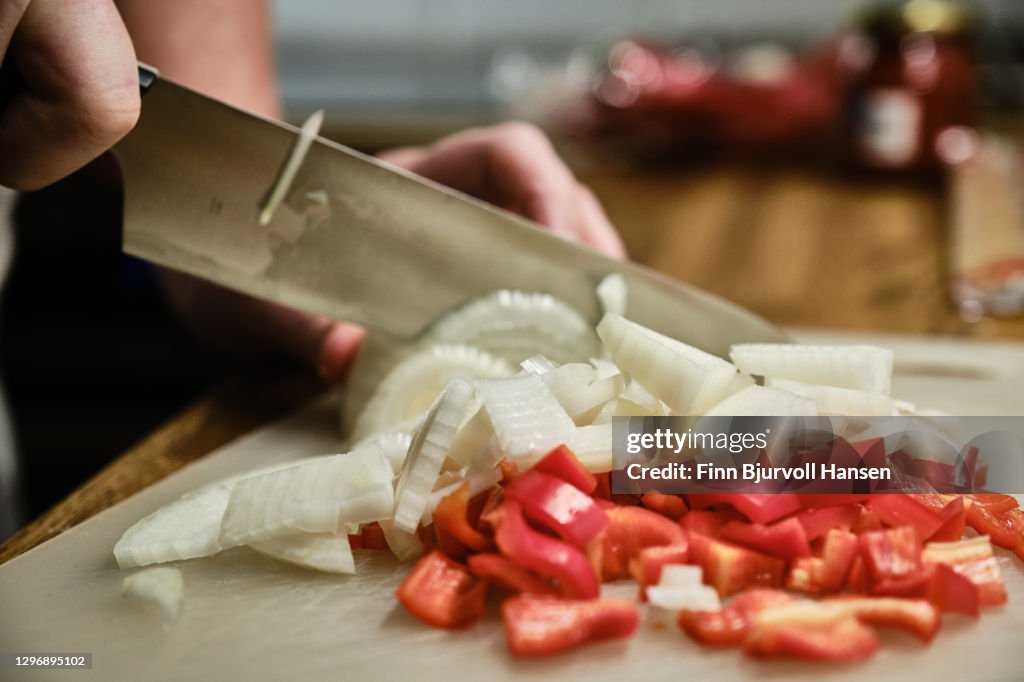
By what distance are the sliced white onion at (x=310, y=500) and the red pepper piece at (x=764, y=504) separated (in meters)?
0.34

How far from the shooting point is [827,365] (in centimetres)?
113

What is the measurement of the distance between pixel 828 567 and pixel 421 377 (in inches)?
22.7

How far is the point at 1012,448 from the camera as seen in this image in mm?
1187

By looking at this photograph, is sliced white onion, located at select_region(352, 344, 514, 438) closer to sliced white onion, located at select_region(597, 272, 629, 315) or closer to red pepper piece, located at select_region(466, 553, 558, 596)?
sliced white onion, located at select_region(597, 272, 629, 315)

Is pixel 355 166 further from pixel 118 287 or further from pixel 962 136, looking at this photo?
pixel 962 136

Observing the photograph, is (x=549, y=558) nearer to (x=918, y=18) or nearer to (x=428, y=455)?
(x=428, y=455)

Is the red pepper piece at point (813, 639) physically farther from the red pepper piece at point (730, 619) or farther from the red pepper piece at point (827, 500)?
the red pepper piece at point (827, 500)

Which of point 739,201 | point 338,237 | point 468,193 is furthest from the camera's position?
point 739,201

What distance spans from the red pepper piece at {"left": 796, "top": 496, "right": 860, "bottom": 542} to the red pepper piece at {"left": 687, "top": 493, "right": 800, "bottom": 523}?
0.05 ft

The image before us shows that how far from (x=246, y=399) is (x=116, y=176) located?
18.6 inches

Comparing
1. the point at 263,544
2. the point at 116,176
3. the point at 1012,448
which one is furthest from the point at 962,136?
the point at 263,544

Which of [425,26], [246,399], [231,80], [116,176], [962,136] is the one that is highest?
[425,26]

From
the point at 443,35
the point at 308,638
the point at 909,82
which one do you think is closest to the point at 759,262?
the point at 909,82

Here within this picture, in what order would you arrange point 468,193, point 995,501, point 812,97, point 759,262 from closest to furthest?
point 995,501
point 468,193
point 759,262
point 812,97
